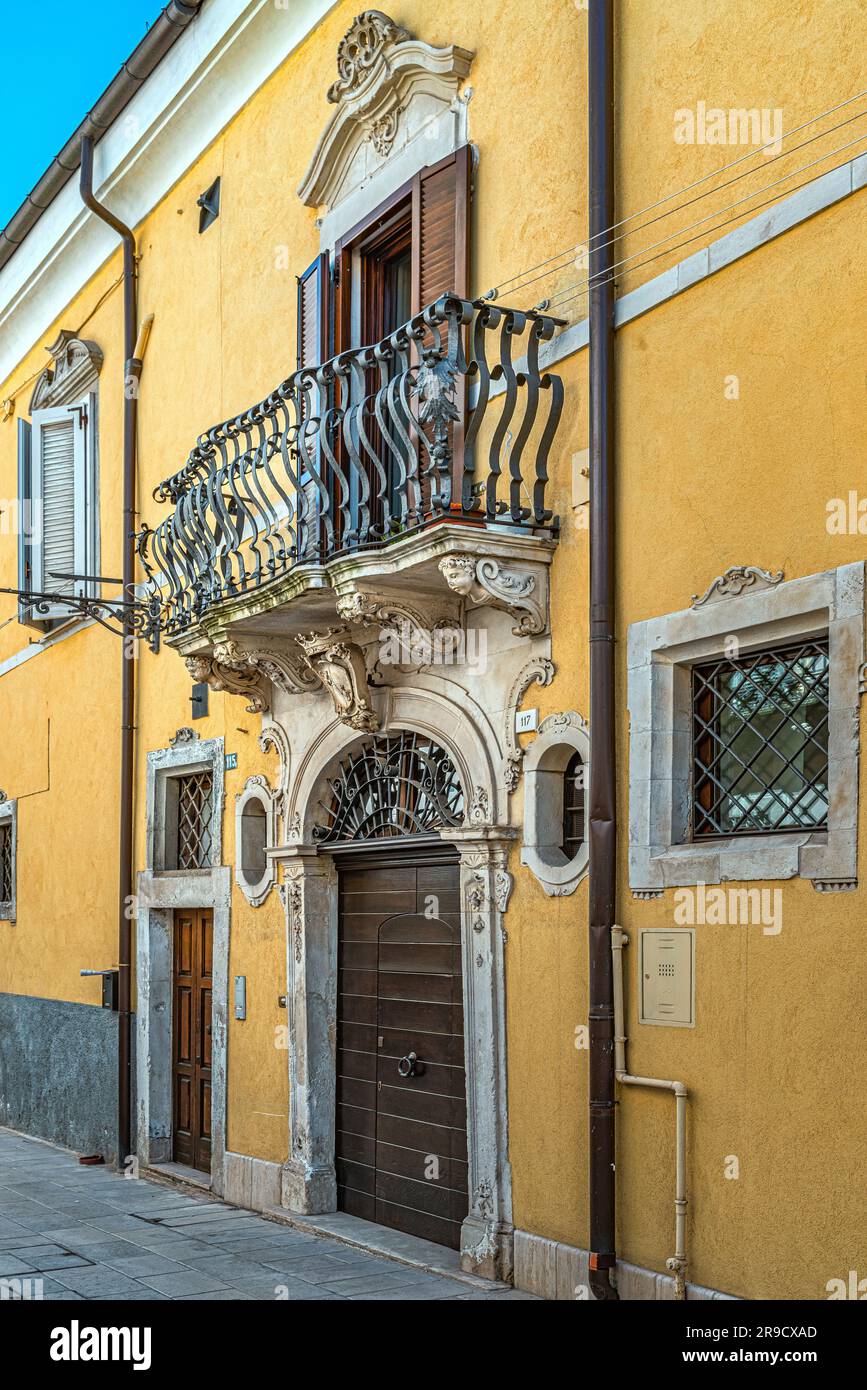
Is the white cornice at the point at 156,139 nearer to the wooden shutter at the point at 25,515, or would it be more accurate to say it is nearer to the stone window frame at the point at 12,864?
the wooden shutter at the point at 25,515

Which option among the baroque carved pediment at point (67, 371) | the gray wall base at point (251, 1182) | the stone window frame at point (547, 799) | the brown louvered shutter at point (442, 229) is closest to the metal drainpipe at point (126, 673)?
the baroque carved pediment at point (67, 371)

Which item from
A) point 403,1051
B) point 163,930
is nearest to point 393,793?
point 403,1051

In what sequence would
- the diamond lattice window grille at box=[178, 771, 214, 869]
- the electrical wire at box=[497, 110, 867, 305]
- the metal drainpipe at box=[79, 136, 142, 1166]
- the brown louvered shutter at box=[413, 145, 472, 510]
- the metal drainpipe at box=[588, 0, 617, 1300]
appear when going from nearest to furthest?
the electrical wire at box=[497, 110, 867, 305] < the metal drainpipe at box=[588, 0, 617, 1300] < the brown louvered shutter at box=[413, 145, 472, 510] < the diamond lattice window grille at box=[178, 771, 214, 869] < the metal drainpipe at box=[79, 136, 142, 1166]

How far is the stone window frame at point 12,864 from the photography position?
16062 mm

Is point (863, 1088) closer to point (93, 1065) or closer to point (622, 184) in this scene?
point (622, 184)

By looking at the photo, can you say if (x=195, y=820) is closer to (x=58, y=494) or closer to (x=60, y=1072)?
(x=60, y=1072)

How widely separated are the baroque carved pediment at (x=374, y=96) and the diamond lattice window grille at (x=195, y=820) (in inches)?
178

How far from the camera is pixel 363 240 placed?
32.2ft

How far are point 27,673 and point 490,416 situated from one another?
29.8 ft

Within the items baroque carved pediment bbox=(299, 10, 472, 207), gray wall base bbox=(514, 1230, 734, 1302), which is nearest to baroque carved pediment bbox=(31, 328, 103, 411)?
baroque carved pediment bbox=(299, 10, 472, 207)

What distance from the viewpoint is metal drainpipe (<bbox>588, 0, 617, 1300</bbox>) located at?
693 centimetres

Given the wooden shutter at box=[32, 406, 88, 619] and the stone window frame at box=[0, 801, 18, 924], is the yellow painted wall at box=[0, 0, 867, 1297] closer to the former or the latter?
the wooden shutter at box=[32, 406, 88, 619]

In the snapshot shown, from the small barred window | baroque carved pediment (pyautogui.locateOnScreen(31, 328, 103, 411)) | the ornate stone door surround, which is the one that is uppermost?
baroque carved pediment (pyautogui.locateOnScreen(31, 328, 103, 411))

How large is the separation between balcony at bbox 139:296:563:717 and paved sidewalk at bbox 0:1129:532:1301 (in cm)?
349
